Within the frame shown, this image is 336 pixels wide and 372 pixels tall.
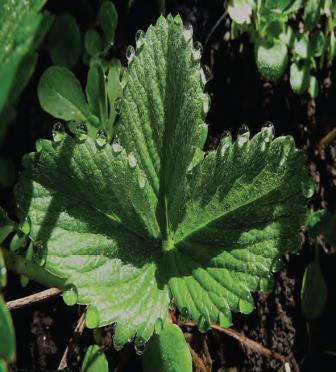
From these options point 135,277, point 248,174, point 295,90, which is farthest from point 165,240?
point 295,90

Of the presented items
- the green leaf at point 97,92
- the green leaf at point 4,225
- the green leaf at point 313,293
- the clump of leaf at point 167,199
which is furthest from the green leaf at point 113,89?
the green leaf at point 313,293

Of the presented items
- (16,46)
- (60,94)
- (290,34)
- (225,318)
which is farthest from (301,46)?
(16,46)

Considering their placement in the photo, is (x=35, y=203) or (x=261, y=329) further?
(x=261, y=329)

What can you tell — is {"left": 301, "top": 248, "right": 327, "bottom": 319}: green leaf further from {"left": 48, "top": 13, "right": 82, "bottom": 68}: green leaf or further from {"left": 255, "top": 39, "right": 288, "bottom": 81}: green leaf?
{"left": 48, "top": 13, "right": 82, "bottom": 68}: green leaf

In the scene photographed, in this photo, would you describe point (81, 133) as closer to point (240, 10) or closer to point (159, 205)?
point (159, 205)

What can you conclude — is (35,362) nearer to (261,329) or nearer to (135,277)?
(135,277)
